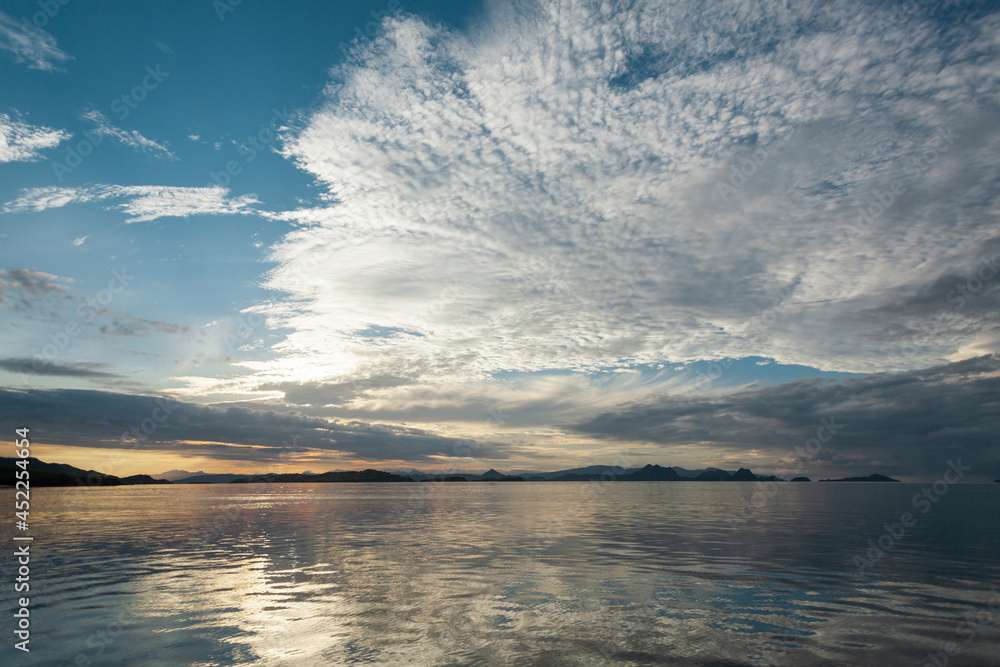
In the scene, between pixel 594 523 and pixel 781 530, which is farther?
pixel 594 523

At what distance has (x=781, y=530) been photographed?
4850 cm

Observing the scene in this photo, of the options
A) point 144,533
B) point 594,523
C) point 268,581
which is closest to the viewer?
point 268,581

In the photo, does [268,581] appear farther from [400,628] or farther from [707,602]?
[707,602]

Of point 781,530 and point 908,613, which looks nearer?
point 908,613

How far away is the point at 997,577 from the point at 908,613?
41.9 ft

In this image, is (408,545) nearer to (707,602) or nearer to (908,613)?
(707,602)

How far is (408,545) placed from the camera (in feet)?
128

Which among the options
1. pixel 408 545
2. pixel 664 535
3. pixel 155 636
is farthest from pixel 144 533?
pixel 664 535

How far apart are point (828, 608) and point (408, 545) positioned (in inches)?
1111

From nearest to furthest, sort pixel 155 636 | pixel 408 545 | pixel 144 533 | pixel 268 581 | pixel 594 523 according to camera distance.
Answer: pixel 155 636
pixel 268 581
pixel 408 545
pixel 144 533
pixel 594 523

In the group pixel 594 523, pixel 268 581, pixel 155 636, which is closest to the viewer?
pixel 155 636

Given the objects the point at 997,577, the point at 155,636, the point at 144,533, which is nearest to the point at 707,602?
the point at 997,577

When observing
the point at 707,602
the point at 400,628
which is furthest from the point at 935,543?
the point at 400,628

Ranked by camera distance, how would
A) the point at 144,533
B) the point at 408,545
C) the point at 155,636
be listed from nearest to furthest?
the point at 155,636
the point at 408,545
the point at 144,533
